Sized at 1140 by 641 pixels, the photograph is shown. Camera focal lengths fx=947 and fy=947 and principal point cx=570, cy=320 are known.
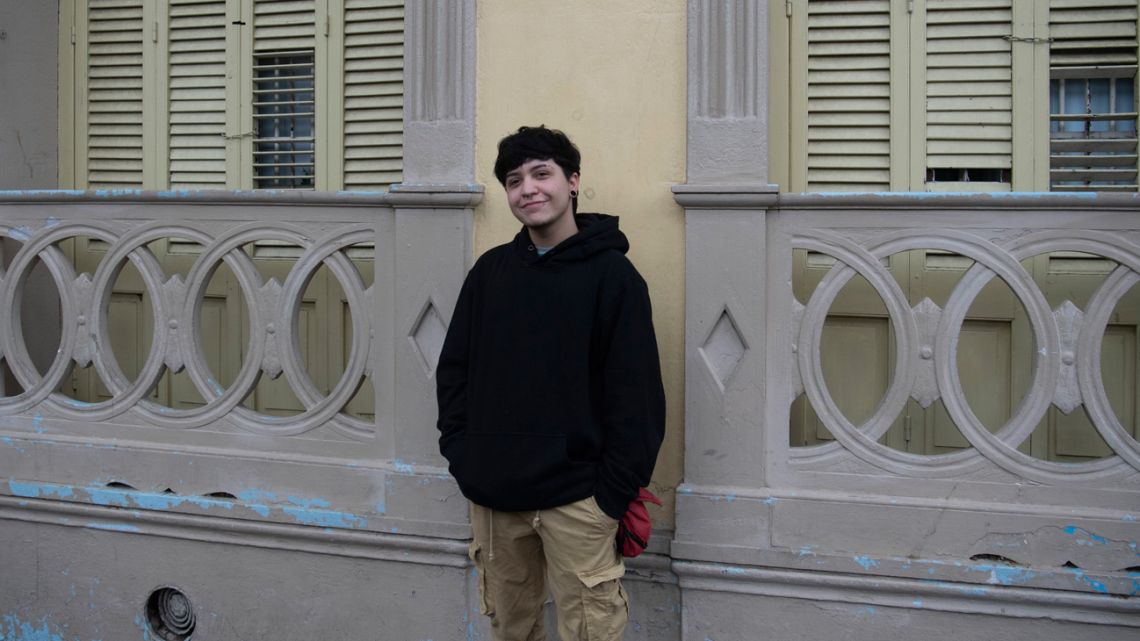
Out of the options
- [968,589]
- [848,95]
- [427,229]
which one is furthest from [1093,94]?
[427,229]

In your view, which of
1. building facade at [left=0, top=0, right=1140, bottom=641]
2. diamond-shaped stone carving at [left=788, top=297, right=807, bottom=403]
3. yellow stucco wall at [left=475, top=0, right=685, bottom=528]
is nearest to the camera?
building facade at [left=0, top=0, right=1140, bottom=641]

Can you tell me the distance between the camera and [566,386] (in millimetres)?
2756

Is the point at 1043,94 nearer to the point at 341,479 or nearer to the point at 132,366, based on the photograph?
the point at 341,479

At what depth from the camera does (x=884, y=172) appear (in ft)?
12.3

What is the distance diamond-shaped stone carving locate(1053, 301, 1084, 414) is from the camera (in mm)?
3066

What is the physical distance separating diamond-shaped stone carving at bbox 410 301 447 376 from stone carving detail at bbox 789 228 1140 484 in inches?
51.8

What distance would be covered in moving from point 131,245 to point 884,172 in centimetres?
310

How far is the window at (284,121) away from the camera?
→ 4.54m

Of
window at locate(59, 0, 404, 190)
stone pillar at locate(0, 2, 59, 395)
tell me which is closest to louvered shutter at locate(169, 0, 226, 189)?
window at locate(59, 0, 404, 190)

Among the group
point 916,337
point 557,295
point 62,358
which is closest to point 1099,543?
point 916,337

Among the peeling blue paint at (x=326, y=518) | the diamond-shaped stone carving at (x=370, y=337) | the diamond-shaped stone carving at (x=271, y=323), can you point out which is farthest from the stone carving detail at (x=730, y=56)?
the peeling blue paint at (x=326, y=518)

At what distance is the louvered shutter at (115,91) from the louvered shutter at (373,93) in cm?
120

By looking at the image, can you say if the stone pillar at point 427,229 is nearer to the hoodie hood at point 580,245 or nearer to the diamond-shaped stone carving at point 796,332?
the hoodie hood at point 580,245

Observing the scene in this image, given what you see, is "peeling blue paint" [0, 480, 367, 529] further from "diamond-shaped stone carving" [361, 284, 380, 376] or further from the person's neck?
the person's neck
